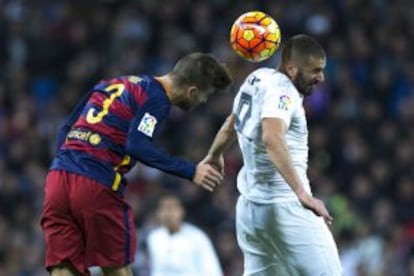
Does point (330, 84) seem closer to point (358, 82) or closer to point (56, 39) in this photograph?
point (358, 82)

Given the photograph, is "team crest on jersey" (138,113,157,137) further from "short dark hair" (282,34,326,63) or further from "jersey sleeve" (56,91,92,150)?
"short dark hair" (282,34,326,63)

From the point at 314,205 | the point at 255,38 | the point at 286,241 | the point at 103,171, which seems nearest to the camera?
the point at 314,205

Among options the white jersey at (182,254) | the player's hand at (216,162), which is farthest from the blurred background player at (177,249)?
the player's hand at (216,162)

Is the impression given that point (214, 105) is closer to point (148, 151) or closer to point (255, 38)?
point (255, 38)

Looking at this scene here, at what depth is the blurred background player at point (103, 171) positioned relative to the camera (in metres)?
8.55

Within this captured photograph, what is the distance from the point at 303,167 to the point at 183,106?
87cm

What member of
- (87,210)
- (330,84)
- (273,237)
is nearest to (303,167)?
(273,237)

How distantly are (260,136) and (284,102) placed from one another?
363 mm

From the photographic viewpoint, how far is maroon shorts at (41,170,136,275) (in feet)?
28.0

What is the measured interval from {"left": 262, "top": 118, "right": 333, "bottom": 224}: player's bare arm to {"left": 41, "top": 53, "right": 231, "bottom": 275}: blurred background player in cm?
75

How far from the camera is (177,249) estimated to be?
38.8 feet

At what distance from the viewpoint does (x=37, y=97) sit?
706 inches

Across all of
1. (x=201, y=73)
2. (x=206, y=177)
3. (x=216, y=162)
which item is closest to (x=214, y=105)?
(x=216, y=162)

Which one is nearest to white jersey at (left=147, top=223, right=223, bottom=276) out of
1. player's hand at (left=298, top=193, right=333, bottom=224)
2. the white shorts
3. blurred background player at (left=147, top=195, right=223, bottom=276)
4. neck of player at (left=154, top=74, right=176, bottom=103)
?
blurred background player at (left=147, top=195, right=223, bottom=276)
